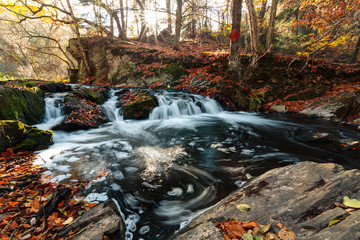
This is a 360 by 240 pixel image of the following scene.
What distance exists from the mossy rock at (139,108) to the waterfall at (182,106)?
1.02ft

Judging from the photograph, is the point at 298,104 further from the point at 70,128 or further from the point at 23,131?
the point at 23,131

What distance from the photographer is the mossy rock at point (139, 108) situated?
8250 millimetres

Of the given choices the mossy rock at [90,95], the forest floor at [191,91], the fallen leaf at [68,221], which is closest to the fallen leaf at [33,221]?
the forest floor at [191,91]

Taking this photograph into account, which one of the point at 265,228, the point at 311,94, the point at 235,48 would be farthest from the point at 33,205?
the point at 311,94

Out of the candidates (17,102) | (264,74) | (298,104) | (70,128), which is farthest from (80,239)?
(264,74)

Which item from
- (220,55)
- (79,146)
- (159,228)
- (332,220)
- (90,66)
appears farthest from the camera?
(90,66)

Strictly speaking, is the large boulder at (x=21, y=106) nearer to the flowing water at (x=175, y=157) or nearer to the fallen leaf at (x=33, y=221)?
the flowing water at (x=175, y=157)

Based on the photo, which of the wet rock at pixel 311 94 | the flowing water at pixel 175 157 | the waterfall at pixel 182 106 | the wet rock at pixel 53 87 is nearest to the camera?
the flowing water at pixel 175 157

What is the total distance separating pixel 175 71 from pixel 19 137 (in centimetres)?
1071

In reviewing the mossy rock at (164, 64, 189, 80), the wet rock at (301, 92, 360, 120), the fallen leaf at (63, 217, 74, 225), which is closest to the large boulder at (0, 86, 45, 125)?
the fallen leaf at (63, 217, 74, 225)

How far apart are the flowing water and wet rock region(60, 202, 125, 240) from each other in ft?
1.02

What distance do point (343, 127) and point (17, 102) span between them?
12245mm

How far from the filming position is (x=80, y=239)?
1816mm

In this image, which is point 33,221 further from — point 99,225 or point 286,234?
point 286,234
